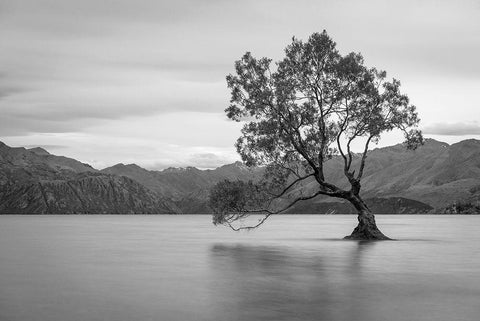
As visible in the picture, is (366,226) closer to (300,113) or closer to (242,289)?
(300,113)

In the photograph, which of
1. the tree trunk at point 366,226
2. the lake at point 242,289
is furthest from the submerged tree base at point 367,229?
the lake at point 242,289

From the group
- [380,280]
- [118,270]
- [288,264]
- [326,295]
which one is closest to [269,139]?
[288,264]

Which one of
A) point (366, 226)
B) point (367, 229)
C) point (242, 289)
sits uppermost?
point (366, 226)

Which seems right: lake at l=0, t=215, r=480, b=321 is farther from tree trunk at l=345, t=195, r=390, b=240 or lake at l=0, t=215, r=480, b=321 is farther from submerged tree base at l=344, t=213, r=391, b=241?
submerged tree base at l=344, t=213, r=391, b=241

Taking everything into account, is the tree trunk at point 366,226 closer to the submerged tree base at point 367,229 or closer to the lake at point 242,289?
the submerged tree base at point 367,229

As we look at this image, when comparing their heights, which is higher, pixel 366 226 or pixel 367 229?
pixel 366 226

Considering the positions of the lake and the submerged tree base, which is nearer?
the lake

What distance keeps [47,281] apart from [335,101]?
163ft

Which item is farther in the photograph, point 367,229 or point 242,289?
point 367,229

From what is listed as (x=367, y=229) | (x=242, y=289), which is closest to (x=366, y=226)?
(x=367, y=229)

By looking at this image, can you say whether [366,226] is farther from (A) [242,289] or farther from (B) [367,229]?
(A) [242,289]

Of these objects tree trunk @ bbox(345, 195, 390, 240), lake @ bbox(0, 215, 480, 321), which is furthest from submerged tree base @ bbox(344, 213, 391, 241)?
lake @ bbox(0, 215, 480, 321)

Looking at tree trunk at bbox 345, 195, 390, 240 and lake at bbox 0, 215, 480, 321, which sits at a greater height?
tree trunk at bbox 345, 195, 390, 240

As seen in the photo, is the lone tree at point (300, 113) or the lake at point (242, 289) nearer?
the lake at point (242, 289)
